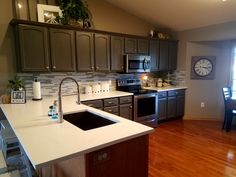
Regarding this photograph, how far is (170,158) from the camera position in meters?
2.82

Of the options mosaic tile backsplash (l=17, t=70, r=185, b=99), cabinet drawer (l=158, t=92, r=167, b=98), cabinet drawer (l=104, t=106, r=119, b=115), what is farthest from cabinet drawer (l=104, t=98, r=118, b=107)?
cabinet drawer (l=158, t=92, r=167, b=98)

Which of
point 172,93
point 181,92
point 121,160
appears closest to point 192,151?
point 172,93

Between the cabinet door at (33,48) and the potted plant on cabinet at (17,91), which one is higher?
the cabinet door at (33,48)

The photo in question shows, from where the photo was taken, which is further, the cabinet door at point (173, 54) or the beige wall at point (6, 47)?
the cabinet door at point (173, 54)

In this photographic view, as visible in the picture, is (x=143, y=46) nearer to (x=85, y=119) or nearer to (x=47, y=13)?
(x=47, y=13)

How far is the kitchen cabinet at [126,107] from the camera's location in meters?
3.60

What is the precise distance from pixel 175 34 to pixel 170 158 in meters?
3.40

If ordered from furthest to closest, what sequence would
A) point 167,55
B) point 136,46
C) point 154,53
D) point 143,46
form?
point 167,55
point 154,53
point 143,46
point 136,46

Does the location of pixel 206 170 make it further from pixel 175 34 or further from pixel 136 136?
pixel 175 34

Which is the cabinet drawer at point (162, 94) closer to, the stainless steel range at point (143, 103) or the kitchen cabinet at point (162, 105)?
the kitchen cabinet at point (162, 105)

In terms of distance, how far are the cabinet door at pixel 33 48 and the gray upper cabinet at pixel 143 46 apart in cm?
203

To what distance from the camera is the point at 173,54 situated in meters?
4.84

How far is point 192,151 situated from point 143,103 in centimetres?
136

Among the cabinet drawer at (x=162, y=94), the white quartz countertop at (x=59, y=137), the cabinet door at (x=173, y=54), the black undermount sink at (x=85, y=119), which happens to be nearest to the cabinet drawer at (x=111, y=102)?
the black undermount sink at (x=85, y=119)
